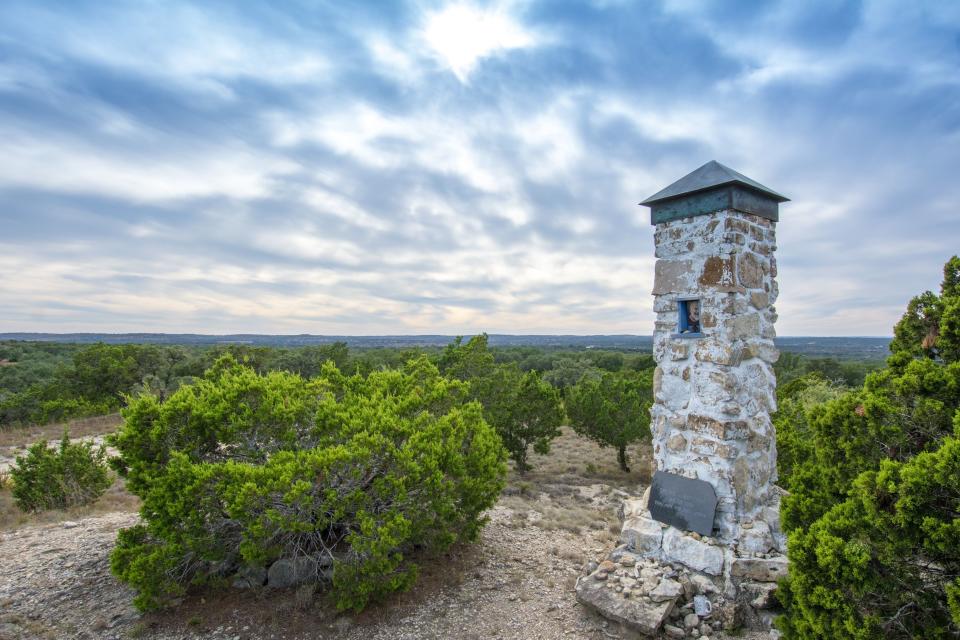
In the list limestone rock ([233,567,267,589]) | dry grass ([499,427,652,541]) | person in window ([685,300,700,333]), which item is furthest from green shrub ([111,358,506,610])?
person in window ([685,300,700,333])

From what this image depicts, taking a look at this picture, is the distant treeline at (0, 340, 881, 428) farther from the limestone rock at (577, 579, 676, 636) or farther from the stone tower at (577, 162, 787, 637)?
the limestone rock at (577, 579, 676, 636)

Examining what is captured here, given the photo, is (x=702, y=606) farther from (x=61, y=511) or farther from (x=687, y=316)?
(x=61, y=511)

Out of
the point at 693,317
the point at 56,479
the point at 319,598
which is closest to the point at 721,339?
the point at 693,317

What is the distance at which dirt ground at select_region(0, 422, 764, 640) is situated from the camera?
14.3 feet

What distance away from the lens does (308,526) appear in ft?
Result: 13.8

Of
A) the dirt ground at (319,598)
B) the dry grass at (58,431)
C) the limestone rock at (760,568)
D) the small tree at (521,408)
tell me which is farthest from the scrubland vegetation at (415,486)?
the dry grass at (58,431)

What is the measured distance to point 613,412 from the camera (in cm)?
1093

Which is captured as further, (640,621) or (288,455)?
(288,455)

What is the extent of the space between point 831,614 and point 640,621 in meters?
1.56

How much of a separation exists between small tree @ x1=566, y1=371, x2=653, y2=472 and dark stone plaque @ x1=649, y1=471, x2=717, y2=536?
18.8 feet

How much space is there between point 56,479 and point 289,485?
6.37 m

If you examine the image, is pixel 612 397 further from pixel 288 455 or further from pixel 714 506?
pixel 288 455

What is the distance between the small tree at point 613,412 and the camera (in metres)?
10.8

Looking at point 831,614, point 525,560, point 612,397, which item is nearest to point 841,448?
point 831,614
